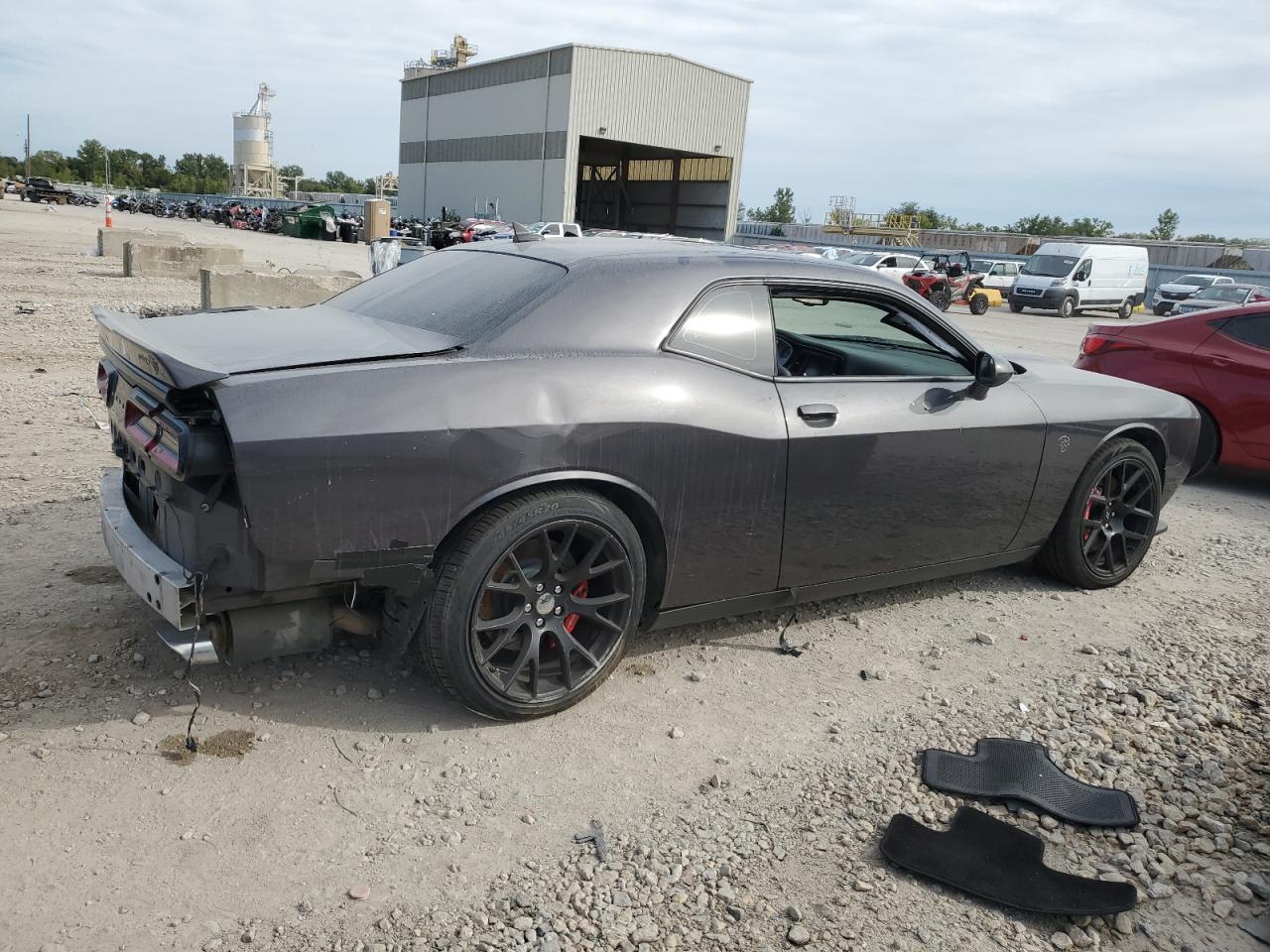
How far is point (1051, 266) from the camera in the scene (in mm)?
30438

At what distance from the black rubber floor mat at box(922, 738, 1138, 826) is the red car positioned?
4877 millimetres

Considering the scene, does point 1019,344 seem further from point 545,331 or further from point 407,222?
point 407,222

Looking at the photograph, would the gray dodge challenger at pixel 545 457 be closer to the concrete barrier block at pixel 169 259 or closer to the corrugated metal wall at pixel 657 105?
the concrete barrier block at pixel 169 259

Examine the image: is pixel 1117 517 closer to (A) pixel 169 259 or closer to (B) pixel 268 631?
(B) pixel 268 631

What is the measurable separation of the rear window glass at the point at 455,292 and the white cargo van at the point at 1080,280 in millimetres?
28539

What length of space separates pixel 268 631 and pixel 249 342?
0.93 meters

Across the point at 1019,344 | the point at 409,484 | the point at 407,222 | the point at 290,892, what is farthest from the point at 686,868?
the point at 407,222

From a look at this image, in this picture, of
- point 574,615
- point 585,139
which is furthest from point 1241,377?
point 585,139

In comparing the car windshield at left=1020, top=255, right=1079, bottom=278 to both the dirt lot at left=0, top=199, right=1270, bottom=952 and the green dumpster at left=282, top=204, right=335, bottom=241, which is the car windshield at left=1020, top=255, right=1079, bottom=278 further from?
the green dumpster at left=282, top=204, right=335, bottom=241

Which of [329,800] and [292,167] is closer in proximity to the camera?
[329,800]

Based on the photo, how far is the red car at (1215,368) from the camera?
24.2 feet

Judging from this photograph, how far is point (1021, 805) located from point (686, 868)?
1152mm

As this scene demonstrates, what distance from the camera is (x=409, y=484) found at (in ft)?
9.86

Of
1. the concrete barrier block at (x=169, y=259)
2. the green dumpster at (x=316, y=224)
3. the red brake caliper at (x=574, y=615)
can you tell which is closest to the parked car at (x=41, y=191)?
the green dumpster at (x=316, y=224)
